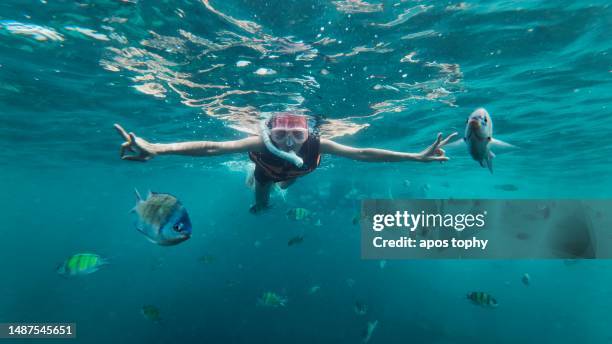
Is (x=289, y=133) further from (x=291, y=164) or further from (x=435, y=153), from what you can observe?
(x=435, y=153)

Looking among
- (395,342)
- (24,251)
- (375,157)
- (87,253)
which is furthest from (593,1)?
(24,251)

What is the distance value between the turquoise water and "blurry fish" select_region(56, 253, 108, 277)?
545 centimetres

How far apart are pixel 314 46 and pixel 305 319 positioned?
21555 millimetres

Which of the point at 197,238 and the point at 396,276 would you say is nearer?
the point at 396,276

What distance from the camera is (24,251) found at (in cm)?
10494

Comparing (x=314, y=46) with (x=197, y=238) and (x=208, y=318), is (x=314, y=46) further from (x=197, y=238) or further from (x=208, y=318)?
(x=197, y=238)

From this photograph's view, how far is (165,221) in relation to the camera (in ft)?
9.73

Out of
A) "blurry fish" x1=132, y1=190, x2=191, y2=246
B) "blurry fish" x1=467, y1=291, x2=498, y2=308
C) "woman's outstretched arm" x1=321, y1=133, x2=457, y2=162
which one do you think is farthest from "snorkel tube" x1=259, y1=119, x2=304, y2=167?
"blurry fish" x1=467, y1=291, x2=498, y2=308

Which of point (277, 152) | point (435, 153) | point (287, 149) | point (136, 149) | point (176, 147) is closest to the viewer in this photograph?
point (136, 149)

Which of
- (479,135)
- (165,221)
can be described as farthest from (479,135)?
(165,221)

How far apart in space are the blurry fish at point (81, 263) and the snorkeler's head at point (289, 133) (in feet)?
15.0

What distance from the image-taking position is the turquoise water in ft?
29.0

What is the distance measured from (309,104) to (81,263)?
1024 cm

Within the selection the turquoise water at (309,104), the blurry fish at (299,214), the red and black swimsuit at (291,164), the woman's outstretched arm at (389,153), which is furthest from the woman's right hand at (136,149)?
the blurry fish at (299,214)
